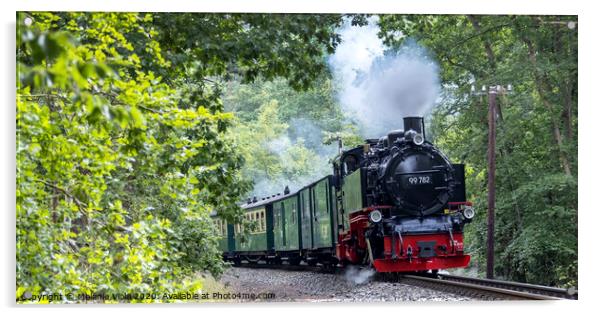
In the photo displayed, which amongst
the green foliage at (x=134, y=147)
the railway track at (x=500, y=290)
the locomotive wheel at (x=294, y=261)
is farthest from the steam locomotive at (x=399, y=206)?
the locomotive wheel at (x=294, y=261)

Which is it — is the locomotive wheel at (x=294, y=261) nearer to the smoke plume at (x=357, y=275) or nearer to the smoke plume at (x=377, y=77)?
the smoke plume at (x=357, y=275)

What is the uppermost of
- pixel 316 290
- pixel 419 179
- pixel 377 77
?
pixel 377 77

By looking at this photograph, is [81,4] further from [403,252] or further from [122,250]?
[403,252]

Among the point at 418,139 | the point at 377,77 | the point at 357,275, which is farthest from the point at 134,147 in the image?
the point at 357,275

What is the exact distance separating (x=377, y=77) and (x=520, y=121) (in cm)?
200

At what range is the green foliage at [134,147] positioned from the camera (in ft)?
17.8

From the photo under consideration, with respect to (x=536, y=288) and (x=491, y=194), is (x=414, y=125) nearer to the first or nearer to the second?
(x=491, y=194)

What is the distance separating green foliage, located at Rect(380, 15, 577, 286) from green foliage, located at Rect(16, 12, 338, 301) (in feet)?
5.35

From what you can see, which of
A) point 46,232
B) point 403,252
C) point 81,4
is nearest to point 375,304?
point 403,252

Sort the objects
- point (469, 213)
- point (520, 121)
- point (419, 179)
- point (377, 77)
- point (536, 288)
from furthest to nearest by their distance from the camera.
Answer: point (419, 179), point (469, 213), point (520, 121), point (377, 77), point (536, 288)

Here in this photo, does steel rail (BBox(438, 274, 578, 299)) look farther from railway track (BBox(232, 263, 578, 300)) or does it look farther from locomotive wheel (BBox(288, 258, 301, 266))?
locomotive wheel (BBox(288, 258, 301, 266))

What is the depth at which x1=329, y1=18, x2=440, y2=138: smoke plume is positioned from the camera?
8.49m

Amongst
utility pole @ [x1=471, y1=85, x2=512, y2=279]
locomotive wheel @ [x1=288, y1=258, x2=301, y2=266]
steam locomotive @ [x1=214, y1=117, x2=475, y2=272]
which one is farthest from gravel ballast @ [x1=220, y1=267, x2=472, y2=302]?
locomotive wheel @ [x1=288, y1=258, x2=301, y2=266]

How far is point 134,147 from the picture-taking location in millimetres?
A: 5805
